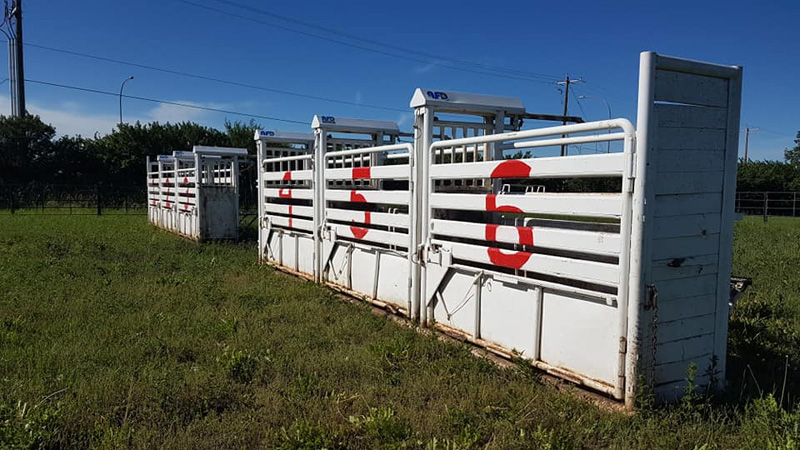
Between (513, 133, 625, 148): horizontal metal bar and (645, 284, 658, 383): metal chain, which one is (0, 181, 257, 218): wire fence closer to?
(513, 133, 625, 148): horizontal metal bar

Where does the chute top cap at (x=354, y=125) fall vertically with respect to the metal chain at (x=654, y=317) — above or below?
above

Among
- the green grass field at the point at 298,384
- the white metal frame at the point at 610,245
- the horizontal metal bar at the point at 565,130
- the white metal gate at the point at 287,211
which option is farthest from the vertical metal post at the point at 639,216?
the white metal gate at the point at 287,211

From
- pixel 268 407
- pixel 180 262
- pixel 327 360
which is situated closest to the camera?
pixel 268 407

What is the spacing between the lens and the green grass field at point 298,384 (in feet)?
10.5

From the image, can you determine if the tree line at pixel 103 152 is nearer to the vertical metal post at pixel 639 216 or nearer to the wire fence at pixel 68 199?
the wire fence at pixel 68 199

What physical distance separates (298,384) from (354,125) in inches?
195

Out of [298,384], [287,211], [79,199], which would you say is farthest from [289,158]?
→ [79,199]

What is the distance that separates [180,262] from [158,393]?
20.8 feet

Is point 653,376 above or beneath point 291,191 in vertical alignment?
beneath

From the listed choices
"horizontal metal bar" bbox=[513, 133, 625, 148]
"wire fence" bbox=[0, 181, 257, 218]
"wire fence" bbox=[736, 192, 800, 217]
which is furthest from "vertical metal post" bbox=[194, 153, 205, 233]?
"wire fence" bbox=[736, 192, 800, 217]

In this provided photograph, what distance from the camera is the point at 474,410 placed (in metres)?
3.57

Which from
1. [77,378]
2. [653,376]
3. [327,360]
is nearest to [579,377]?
[653,376]

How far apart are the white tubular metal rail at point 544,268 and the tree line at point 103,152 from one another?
34434 mm

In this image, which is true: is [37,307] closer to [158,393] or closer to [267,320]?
[267,320]
